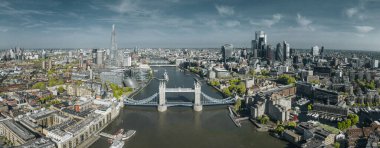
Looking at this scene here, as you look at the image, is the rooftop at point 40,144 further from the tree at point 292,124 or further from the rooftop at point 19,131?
the tree at point 292,124

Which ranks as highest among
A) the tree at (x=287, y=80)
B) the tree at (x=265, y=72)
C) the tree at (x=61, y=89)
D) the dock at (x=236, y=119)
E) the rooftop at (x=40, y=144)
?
the tree at (x=265, y=72)

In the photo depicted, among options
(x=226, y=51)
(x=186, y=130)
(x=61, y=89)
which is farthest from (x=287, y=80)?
(x=226, y=51)

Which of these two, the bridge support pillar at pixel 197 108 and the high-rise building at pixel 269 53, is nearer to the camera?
the bridge support pillar at pixel 197 108

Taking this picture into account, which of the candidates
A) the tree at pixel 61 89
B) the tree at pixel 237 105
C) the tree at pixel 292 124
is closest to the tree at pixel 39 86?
the tree at pixel 61 89

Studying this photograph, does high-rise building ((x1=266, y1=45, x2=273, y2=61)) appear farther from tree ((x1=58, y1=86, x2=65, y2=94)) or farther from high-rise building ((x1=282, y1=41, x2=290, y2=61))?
tree ((x1=58, y1=86, x2=65, y2=94))

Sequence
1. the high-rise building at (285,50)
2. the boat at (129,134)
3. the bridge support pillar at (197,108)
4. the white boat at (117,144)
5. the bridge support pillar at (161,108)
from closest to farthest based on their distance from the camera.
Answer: the white boat at (117,144)
the boat at (129,134)
the bridge support pillar at (161,108)
the bridge support pillar at (197,108)
the high-rise building at (285,50)

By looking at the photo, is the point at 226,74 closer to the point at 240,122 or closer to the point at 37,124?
the point at 240,122

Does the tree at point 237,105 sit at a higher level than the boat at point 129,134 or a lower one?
higher

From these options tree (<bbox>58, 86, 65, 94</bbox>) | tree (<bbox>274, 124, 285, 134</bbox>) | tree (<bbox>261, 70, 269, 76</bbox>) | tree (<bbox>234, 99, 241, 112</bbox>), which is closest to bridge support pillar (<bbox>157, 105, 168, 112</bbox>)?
tree (<bbox>234, 99, 241, 112</bbox>)

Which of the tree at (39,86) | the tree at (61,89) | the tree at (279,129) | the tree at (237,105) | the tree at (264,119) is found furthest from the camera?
the tree at (39,86)

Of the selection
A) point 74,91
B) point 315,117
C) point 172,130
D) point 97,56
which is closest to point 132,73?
point 74,91
